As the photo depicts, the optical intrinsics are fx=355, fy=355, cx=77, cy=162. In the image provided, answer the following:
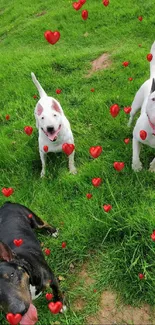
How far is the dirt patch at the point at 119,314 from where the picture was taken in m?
3.21

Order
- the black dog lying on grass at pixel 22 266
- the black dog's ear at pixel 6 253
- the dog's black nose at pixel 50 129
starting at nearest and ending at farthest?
the black dog lying on grass at pixel 22 266 → the black dog's ear at pixel 6 253 → the dog's black nose at pixel 50 129

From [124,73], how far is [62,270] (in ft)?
14.0

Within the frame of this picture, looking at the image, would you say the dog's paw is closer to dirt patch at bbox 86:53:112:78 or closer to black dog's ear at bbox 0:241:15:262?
black dog's ear at bbox 0:241:15:262

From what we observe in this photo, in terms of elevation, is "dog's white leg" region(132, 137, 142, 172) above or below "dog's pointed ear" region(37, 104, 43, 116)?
below

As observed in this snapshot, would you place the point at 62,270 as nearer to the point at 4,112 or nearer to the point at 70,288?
the point at 70,288

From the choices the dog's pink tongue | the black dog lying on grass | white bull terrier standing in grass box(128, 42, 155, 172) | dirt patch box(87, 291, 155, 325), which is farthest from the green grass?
the dog's pink tongue

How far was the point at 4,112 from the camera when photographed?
21.5 ft

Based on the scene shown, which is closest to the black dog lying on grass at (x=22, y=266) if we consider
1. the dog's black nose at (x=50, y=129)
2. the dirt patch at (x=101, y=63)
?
the dog's black nose at (x=50, y=129)

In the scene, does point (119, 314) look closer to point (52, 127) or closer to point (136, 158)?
point (136, 158)

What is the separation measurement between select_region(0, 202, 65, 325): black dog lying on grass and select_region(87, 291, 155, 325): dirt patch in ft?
1.32

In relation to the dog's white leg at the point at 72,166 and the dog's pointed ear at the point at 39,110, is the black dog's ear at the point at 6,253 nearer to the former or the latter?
the dog's white leg at the point at 72,166

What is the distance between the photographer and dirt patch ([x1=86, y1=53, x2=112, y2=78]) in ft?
24.3

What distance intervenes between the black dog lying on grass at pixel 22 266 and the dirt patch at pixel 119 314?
0.40m

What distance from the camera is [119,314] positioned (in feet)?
10.8
